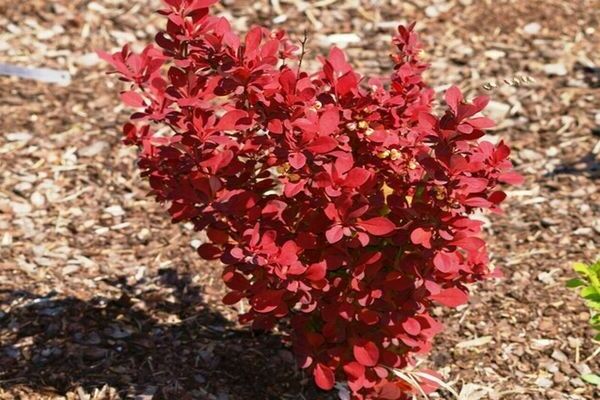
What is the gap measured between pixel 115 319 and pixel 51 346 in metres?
0.25

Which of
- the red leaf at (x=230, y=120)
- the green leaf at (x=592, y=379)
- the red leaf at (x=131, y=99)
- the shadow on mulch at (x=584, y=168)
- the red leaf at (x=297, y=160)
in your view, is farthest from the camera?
the shadow on mulch at (x=584, y=168)

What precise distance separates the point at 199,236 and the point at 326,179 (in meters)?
1.66

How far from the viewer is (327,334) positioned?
287 centimetres

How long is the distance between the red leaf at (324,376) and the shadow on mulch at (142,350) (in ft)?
1.33

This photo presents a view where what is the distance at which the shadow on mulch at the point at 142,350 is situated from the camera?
3.26 metres

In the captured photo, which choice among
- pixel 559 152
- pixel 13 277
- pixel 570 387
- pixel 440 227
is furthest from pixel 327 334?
pixel 559 152

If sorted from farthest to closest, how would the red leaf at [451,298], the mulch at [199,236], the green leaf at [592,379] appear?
the mulch at [199,236], the green leaf at [592,379], the red leaf at [451,298]

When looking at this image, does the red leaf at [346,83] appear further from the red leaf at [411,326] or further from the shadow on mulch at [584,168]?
Result: the shadow on mulch at [584,168]

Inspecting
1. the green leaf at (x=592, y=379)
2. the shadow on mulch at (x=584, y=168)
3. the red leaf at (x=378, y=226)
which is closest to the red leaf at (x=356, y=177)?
the red leaf at (x=378, y=226)

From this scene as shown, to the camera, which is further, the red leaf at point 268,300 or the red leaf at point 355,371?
the red leaf at point 355,371

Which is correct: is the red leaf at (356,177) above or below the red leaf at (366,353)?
above

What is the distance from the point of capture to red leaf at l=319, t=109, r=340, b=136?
2480 millimetres

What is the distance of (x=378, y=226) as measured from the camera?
8.27 ft

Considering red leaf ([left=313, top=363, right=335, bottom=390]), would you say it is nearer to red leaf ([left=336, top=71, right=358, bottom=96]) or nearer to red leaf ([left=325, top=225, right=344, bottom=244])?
red leaf ([left=325, top=225, right=344, bottom=244])
